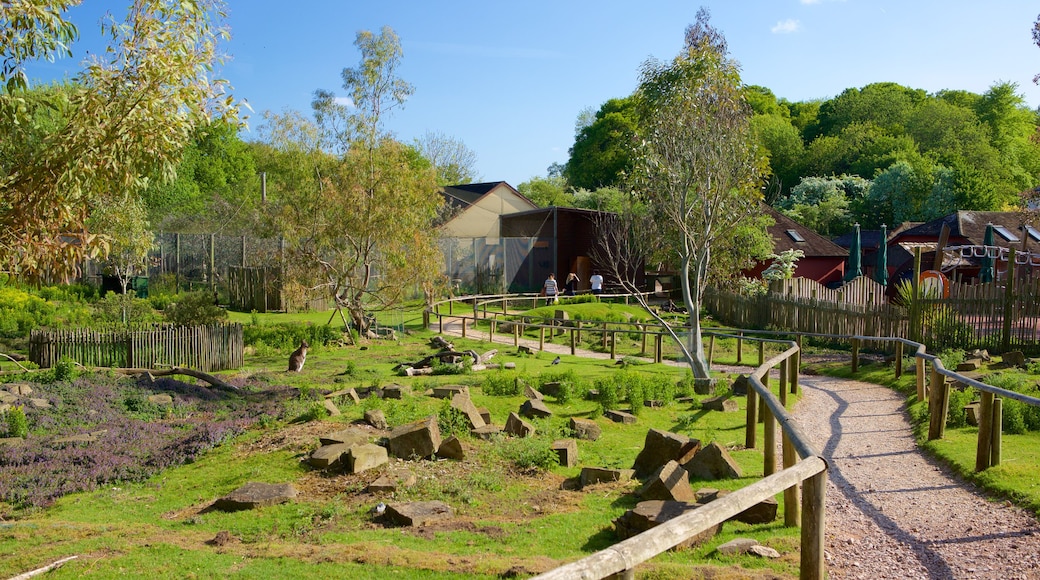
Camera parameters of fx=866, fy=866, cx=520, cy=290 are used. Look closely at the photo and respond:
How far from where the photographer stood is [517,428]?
1109 centimetres

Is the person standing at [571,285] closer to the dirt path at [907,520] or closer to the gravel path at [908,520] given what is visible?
the dirt path at [907,520]

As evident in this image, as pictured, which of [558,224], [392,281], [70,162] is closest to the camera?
[70,162]

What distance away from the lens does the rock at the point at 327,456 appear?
941cm

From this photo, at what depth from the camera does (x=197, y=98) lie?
8.19 metres

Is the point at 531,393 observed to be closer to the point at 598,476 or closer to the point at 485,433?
the point at 485,433

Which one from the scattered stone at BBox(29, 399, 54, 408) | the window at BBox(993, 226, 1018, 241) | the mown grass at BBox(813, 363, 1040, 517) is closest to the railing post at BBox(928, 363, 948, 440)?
the mown grass at BBox(813, 363, 1040, 517)

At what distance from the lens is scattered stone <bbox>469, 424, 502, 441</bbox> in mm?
10750

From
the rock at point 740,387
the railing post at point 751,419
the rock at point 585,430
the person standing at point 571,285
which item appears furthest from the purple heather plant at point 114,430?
the person standing at point 571,285

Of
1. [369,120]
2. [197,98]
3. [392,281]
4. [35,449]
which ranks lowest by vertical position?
[35,449]

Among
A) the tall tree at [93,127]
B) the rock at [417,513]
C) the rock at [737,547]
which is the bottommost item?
the rock at [417,513]

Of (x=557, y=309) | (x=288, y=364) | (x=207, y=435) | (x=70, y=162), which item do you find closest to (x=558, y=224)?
(x=557, y=309)

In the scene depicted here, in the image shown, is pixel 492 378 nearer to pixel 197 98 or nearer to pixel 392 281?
pixel 197 98

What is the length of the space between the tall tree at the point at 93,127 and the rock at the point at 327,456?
3.13 meters

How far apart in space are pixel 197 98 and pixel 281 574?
4.59 meters
